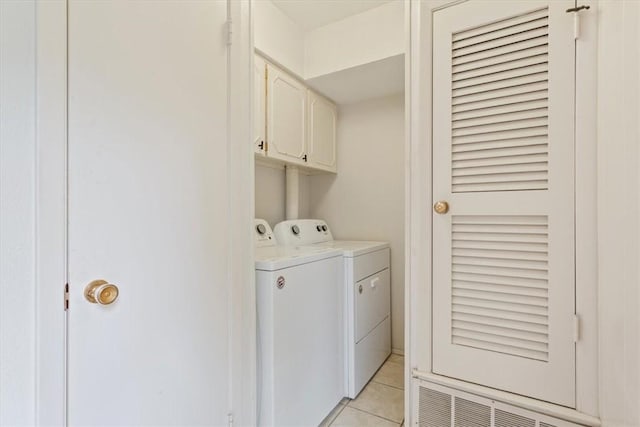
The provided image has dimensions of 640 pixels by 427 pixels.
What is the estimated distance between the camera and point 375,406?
1.84m

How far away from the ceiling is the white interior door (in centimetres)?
102

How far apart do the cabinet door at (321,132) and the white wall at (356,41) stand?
27 cm

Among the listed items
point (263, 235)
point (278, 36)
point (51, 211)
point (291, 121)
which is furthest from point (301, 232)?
point (51, 211)

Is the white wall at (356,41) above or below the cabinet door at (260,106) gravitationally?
above

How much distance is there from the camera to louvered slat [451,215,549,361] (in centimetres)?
110

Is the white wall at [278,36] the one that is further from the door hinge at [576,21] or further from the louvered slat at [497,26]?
the door hinge at [576,21]

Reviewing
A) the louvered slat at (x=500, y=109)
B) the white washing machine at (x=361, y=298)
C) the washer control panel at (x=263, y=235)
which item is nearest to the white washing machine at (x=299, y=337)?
the white washing machine at (x=361, y=298)

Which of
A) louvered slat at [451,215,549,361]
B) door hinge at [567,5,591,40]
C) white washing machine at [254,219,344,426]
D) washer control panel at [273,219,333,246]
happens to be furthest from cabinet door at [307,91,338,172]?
door hinge at [567,5,591,40]

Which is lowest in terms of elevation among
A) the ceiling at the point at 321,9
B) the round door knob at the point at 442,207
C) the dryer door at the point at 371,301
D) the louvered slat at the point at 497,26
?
the dryer door at the point at 371,301

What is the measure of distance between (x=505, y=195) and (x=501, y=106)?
1.11 ft

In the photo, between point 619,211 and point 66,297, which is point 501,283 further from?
point 66,297

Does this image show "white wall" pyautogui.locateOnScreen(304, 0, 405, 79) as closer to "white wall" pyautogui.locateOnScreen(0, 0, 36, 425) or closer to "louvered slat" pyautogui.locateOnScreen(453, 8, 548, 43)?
"louvered slat" pyautogui.locateOnScreen(453, 8, 548, 43)

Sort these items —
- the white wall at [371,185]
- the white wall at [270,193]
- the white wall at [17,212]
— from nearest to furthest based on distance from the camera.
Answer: the white wall at [17,212], the white wall at [270,193], the white wall at [371,185]

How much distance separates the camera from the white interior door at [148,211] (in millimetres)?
754
